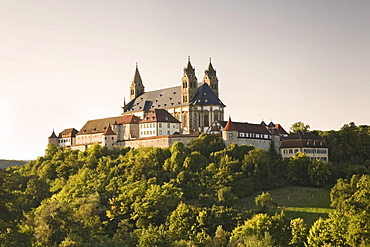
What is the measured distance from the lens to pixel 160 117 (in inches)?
4754

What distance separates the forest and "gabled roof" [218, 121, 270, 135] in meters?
4.16

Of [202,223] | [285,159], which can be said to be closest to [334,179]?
[285,159]

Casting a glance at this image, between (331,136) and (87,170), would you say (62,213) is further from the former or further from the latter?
(331,136)

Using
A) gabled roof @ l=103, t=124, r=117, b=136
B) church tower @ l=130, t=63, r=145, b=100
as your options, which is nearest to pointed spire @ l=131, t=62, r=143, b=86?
church tower @ l=130, t=63, r=145, b=100

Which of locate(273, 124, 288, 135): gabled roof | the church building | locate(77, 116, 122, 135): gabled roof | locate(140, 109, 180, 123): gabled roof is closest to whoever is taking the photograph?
locate(273, 124, 288, 135): gabled roof

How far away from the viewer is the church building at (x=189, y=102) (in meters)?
124

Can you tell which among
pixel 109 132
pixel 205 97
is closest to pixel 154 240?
pixel 109 132

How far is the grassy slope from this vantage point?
91.1 metres

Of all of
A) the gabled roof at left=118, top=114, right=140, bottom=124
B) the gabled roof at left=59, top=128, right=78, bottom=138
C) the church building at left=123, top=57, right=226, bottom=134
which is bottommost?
the gabled roof at left=59, top=128, right=78, bottom=138

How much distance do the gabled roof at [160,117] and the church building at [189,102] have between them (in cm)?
380

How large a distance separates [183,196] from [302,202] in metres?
19.2

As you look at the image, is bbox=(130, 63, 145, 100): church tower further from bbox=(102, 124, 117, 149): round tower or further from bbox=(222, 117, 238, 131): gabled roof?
bbox=(222, 117, 238, 131): gabled roof

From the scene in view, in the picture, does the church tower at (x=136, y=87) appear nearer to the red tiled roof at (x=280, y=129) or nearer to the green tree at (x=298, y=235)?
the red tiled roof at (x=280, y=129)

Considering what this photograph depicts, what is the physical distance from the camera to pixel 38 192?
112m
